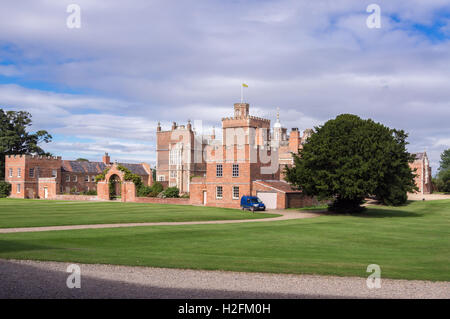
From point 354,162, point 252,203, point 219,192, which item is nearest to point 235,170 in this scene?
point 219,192

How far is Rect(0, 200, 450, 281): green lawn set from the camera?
12781mm

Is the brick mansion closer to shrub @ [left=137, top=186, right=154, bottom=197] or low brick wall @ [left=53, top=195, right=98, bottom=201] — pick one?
low brick wall @ [left=53, top=195, right=98, bottom=201]

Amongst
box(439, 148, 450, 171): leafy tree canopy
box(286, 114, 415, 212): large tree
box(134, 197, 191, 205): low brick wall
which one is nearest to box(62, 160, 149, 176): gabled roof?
box(134, 197, 191, 205): low brick wall

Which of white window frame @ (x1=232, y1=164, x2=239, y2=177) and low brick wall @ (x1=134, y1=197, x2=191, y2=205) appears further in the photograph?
low brick wall @ (x1=134, y1=197, x2=191, y2=205)

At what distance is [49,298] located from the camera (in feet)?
29.7

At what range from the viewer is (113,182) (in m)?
57.2

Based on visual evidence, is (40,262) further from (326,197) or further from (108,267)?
(326,197)

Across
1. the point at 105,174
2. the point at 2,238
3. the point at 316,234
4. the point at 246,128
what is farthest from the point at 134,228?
the point at 246,128

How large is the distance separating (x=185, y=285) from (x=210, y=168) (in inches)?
1495

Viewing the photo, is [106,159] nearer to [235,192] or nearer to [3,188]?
[3,188]

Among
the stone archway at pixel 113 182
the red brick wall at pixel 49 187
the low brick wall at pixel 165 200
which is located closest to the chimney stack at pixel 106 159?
the red brick wall at pixel 49 187

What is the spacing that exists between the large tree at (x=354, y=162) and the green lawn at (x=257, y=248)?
978 cm

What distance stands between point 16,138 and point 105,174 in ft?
89.1

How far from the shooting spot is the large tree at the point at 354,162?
112ft
